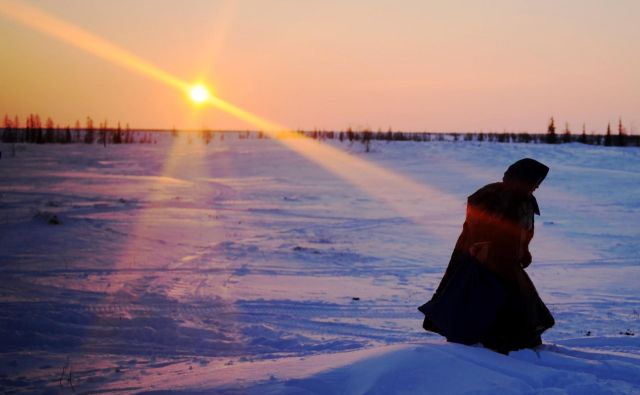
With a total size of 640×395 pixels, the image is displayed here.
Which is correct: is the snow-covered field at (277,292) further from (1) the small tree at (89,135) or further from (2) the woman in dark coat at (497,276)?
(1) the small tree at (89,135)

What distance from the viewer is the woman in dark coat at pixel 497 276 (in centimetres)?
419

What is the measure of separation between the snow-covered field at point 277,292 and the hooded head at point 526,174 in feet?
4.00

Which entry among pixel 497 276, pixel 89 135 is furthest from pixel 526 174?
pixel 89 135

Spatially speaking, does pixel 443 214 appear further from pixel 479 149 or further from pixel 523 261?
pixel 479 149

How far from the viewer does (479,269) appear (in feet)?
13.8

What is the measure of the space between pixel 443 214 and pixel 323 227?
3.78 m

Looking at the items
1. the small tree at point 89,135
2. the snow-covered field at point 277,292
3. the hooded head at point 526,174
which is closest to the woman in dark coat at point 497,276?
the hooded head at point 526,174

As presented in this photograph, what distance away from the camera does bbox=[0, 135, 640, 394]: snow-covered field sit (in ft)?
13.3

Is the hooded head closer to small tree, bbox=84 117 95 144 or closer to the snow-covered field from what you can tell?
the snow-covered field

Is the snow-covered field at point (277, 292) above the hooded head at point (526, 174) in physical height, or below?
below

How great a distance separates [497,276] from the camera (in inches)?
165

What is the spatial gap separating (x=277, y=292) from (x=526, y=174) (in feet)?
14.0

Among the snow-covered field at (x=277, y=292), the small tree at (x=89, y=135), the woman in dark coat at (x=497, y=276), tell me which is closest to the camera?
the snow-covered field at (x=277, y=292)

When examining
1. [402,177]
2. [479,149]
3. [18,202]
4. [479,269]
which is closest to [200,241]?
[18,202]
